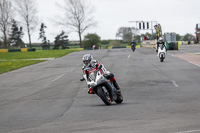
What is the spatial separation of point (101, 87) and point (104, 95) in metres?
0.27

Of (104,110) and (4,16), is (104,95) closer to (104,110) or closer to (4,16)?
(104,110)

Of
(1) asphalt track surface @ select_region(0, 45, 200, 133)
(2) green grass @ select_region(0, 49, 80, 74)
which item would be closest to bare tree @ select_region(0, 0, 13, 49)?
(2) green grass @ select_region(0, 49, 80, 74)

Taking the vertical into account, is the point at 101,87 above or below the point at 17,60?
above

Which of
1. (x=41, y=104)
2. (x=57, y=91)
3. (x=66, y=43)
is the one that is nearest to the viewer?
(x=41, y=104)

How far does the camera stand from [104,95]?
10.1 m

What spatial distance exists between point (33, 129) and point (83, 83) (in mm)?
9727

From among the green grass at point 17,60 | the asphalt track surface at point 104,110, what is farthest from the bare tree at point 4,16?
the asphalt track surface at point 104,110

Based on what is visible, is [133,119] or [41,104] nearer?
[133,119]

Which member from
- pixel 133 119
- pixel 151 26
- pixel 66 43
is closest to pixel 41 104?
pixel 133 119

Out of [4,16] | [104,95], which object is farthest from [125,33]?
[104,95]

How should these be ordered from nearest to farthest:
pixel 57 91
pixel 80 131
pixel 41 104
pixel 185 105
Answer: pixel 80 131, pixel 185 105, pixel 41 104, pixel 57 91

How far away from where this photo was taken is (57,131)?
7031mm

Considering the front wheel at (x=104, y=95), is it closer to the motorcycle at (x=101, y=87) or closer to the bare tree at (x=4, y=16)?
the motorcycle at (x=101, y=87)

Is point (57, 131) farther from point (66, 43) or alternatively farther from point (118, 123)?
point (66, 43)
